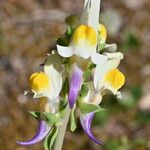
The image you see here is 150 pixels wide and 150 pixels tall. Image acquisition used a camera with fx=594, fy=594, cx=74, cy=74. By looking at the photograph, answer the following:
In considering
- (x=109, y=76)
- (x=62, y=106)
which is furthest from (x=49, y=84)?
(x=109, y=76)

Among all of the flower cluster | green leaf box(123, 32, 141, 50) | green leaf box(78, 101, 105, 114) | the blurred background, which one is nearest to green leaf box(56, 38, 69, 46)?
the flower cluster

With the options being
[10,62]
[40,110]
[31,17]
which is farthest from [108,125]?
[40,110]

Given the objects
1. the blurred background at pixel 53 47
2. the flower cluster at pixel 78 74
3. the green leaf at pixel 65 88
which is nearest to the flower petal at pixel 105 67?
the flower cluster at pixel 78 74

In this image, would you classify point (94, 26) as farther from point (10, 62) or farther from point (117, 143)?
point (10, 62)

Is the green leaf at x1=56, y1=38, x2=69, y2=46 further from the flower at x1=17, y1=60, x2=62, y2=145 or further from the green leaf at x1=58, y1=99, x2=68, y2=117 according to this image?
the green leaf at x1=58, y1=99, x2=68, y2=117

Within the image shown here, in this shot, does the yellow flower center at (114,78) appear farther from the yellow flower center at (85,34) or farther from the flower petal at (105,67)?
the yellow flower center at (85,34)

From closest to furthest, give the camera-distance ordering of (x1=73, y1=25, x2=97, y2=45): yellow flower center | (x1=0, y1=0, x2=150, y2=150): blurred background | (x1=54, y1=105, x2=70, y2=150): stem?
1. (x1=73, y1=25, x2=97, y2=45): yellow flower center
2. (x1=54, y1=105, x2=70, y2=150): stem
3. (x1=0, y1=0, x2=150, y2=150): blurred background

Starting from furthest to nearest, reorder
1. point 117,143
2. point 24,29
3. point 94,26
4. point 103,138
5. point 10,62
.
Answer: point 24,29 < point 10,62 < point 103,138 < point 117,143 < point 94,26

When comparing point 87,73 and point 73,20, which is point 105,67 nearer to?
point 87,73
